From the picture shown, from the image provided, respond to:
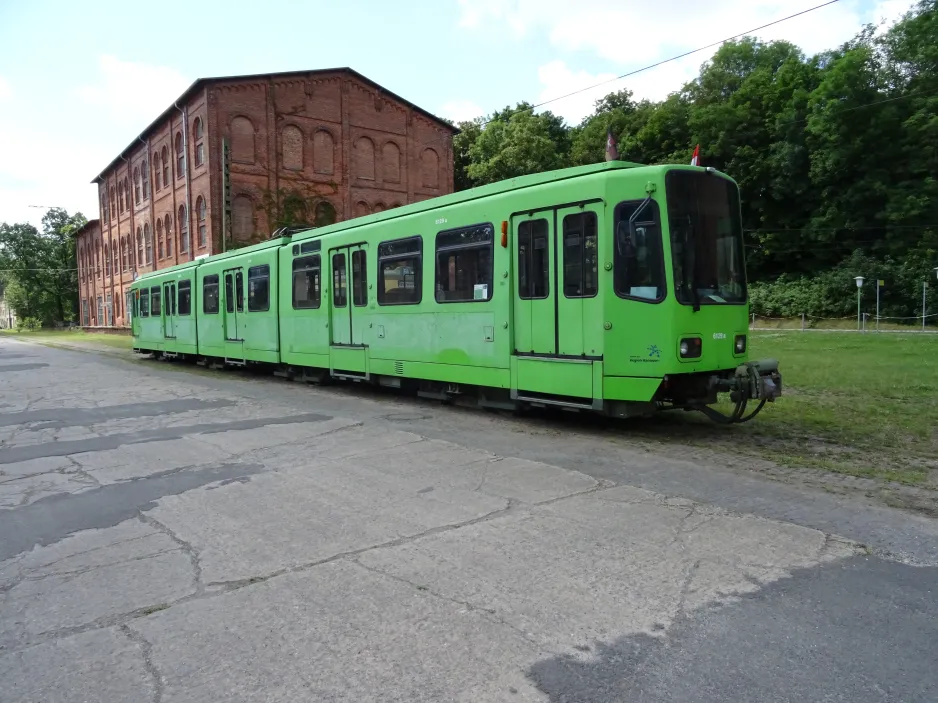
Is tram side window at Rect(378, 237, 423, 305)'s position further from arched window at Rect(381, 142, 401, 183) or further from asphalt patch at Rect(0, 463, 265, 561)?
arched window at Rect(381, 142, 401, 183)

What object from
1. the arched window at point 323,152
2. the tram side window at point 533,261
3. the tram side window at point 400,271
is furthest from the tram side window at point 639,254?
the arched window at point 323,152

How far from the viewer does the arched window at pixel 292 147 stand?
38.6 metres

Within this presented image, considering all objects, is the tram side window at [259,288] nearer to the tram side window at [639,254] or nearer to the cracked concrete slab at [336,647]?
the tram side window at [639,254]

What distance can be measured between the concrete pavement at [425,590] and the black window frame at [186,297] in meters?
14.6

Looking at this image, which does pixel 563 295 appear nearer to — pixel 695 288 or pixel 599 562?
pixel 695 288

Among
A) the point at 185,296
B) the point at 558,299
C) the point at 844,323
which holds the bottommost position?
the point at 844,323

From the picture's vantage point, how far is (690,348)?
7.76 m

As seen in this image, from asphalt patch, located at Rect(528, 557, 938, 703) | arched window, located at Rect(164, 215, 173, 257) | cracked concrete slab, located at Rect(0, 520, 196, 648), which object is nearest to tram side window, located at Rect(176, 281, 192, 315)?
cracked concrete slab, located at Rect(0, 520, 196, 648)

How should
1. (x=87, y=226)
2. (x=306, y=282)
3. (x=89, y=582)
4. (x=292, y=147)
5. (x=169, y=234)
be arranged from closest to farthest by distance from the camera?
(x=89, y=582)
(x=306, y=282)
(x=292, y=147)
(x=169, y=234)
(x=87, y=226)

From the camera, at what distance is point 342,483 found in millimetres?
6164

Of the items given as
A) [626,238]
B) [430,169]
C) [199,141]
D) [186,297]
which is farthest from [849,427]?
[430,169]

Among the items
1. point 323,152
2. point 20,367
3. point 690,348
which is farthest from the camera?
point 323,152

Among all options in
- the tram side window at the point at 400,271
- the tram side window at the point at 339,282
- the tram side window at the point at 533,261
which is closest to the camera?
the tram side window at the point at 533,261

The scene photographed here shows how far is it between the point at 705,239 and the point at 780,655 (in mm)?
5824
